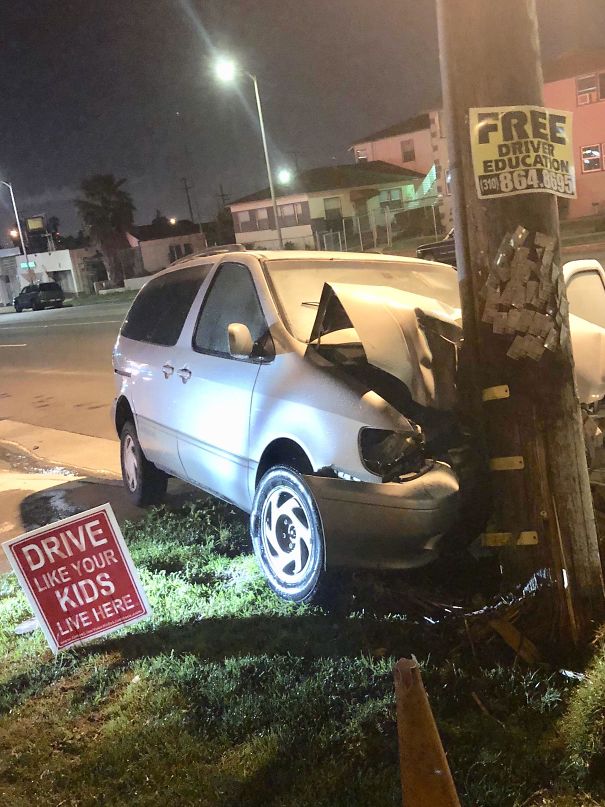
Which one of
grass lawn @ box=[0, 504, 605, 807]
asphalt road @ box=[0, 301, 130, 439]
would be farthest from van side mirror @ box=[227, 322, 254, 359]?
asphalt road @ box=[0, 301, 130, 439]

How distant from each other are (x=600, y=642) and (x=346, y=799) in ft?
4.31

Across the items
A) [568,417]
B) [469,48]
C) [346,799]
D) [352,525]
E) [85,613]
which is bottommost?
[346,799]

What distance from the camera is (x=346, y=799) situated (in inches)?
103

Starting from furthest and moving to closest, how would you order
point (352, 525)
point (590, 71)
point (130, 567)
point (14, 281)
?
1. point (14, 281)
2. point (590, 71)
3. point (130, 567)
4. point (352, 525)

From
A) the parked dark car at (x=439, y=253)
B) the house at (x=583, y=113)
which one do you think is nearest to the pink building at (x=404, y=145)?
the house at (x=583, y=113)

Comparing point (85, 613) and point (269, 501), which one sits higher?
point (269, 501)

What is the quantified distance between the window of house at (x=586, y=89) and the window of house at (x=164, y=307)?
35.7 meters

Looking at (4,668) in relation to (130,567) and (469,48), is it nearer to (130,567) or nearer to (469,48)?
(130,567)

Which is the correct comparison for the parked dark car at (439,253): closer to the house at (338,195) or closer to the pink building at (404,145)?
the house at (338,195)

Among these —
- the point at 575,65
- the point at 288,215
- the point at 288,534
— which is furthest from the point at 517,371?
the point at 288,215

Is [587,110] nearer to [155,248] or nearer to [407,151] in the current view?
[407,151]

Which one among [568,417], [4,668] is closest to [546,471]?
[568,417]

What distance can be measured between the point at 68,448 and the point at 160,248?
61.4m

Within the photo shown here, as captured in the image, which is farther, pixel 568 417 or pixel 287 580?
pixel 287 580
